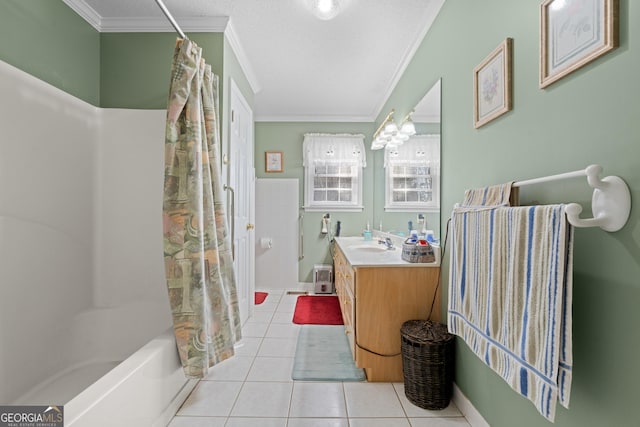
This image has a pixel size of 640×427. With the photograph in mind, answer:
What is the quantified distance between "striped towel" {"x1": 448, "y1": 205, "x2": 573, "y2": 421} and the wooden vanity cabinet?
1.88 feet

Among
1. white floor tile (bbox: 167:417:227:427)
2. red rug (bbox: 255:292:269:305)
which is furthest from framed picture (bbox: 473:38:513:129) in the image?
red rug (bbox: 255:292:269:305)

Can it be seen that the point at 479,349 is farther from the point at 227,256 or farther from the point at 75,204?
the point at 75,204

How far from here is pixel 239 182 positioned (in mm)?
2865

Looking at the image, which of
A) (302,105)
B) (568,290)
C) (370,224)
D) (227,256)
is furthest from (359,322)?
(302,105)

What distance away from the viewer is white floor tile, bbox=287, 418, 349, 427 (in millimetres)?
1614

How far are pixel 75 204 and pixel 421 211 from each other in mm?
2389

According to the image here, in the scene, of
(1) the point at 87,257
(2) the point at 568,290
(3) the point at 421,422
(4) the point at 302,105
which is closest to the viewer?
(2) the point at 568,290

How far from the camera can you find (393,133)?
3041 mm

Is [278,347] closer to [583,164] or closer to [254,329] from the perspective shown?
[254,329]

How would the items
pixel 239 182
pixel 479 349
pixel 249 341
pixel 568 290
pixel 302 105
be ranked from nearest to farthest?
pixel 568 290 < pixel 479 349 < pixel 249 341 < pixel 239 182 < pixel 302 105

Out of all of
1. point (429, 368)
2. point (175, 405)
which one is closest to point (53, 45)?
A: point (175, 405)

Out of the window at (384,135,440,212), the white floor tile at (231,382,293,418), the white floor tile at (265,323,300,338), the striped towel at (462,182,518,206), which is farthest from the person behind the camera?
the white floor tile at (265,323,300,338)

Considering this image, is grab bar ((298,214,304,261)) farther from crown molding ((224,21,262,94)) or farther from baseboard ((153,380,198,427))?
baseboard ((153,380,198,427))

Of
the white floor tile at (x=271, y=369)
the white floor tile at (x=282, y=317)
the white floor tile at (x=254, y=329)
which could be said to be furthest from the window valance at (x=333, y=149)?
the white floor tile at (x=271, y=369)
